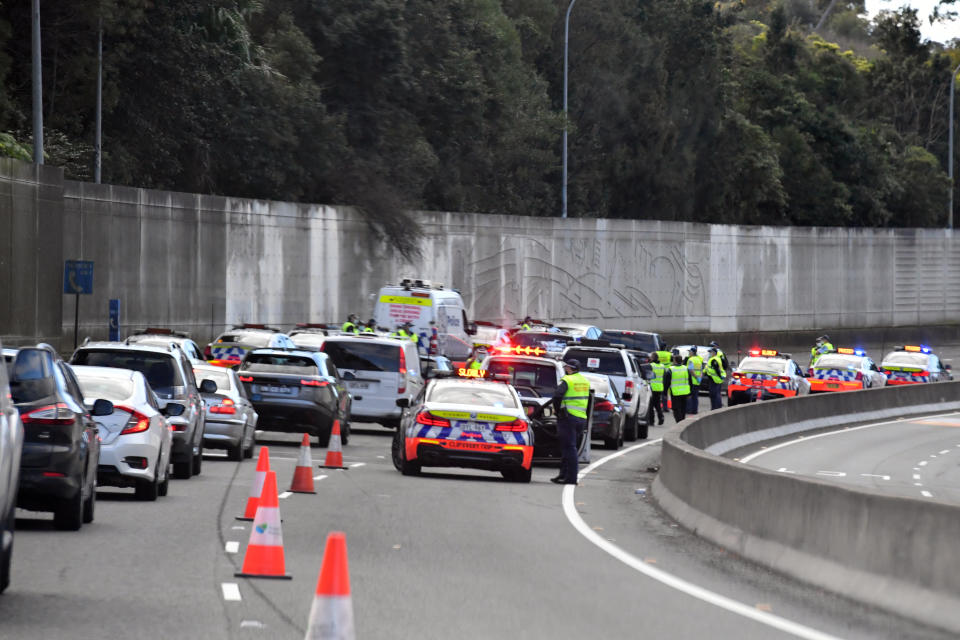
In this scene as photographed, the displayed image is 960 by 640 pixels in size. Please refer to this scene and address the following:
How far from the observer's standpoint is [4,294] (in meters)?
35.6

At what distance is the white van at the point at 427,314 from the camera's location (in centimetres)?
4347

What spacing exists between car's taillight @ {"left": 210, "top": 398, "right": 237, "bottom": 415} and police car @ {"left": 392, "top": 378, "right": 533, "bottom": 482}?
9.74ft

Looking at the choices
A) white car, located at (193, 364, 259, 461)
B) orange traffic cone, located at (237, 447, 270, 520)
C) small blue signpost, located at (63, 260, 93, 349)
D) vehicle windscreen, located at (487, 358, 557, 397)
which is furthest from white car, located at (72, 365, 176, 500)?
small blue signpost, located at (63, 260, 93, 349)

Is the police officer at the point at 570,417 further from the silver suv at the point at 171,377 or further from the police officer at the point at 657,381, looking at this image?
the police officer at the point at 657,381

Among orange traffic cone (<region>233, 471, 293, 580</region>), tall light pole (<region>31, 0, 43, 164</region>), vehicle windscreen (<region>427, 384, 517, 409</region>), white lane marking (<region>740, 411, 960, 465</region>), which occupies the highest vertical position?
tall light pole (<region>31, 0, 43, 164</region>)

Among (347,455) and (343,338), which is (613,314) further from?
(347,455)

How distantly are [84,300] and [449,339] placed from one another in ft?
28.8

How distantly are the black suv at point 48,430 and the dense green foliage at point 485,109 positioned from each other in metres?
26.9

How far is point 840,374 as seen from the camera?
50.1 meters

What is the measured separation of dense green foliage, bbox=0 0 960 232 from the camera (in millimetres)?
52031

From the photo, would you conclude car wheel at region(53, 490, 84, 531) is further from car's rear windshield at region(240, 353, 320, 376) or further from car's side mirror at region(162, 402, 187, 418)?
car's rear windshield at region(240, 353, 320, 376)

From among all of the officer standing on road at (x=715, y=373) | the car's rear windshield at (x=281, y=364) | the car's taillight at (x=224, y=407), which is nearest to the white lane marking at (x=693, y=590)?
the car's taillight at (x=224, y=407)

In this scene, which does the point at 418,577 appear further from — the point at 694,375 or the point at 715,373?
A: the point at 715,373

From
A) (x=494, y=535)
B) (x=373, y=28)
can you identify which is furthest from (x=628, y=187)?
(x=494, y=535)
